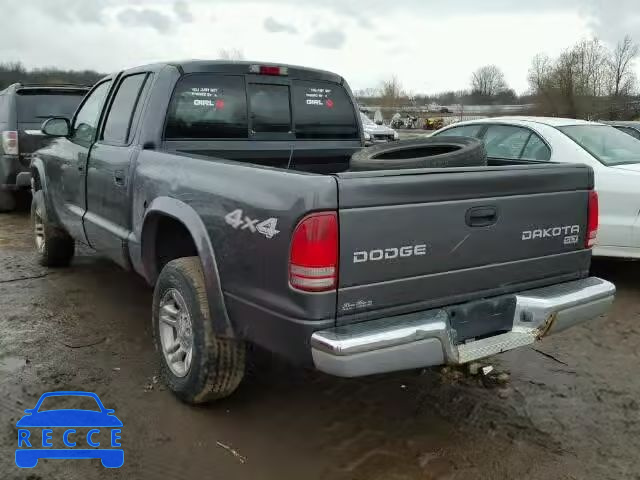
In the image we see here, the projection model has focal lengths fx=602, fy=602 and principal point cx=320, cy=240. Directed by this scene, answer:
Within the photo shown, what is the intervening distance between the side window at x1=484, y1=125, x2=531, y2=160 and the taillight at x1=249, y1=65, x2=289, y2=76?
2.59m

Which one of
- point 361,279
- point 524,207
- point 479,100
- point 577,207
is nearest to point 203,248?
point 361,279

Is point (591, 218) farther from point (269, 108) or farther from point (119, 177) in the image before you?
point (119, 177)

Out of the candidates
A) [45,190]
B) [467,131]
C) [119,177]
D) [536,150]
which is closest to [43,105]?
[45,190]

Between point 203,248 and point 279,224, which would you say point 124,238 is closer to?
point 203,248

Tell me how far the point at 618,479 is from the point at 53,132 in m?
4.76

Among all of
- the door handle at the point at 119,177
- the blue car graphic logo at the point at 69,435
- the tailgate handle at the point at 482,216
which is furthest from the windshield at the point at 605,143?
the blue car graphic logo at the point at 69,435

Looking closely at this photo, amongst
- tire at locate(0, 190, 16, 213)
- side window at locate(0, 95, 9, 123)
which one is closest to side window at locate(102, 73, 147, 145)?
side window at locate(0, 95, 9, 123)

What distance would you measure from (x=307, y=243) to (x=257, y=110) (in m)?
2.13

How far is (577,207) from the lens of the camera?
10.8ft

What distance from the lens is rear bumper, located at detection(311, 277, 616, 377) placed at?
97.5 inches

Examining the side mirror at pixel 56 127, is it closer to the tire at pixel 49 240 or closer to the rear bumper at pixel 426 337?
the tire at pixel 49 240

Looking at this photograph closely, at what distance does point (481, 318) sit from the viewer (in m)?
2.92

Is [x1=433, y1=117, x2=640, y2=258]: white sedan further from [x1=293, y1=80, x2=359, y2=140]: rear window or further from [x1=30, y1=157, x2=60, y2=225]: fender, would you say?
[x1=30, y1=157, x2=60, y2=225]: fender

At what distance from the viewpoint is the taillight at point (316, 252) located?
2473 millimetres
